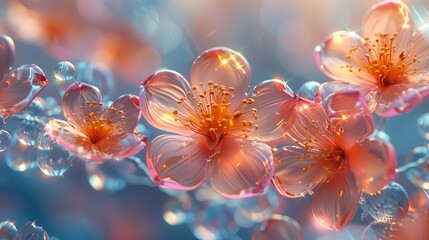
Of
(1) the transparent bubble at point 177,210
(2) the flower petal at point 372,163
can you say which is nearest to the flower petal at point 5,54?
(1) the transparent bubble at point 177,210

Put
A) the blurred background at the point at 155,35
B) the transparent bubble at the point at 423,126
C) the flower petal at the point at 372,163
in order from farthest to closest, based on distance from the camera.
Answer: the blurred background at the point at 155,35 → the transparent bubble at the point at 423,126 → the flower petal at the point at 372,163

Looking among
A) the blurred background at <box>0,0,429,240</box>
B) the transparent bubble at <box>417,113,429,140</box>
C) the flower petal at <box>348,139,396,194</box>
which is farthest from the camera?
the blurred background at <box>0,0,429,240</box>

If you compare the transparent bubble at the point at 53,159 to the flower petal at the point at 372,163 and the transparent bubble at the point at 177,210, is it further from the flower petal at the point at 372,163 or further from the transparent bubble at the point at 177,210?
the flower petal at the point at 372,163

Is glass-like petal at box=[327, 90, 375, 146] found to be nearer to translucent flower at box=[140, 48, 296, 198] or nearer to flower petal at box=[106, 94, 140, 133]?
translucent flower at box=[140, 48, 296, 198]

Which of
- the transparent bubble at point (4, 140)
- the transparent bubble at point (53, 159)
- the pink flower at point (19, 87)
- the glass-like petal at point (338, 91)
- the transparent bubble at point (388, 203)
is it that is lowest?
the transparent bubble at point (53, 159)

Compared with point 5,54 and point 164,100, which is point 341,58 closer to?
point 164,100

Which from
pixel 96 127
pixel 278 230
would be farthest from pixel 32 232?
pixel 278 230

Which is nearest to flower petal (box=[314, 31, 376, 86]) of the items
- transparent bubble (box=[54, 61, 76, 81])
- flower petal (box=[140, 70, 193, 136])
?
flower petal (box=[140, 70, 193, 136])
